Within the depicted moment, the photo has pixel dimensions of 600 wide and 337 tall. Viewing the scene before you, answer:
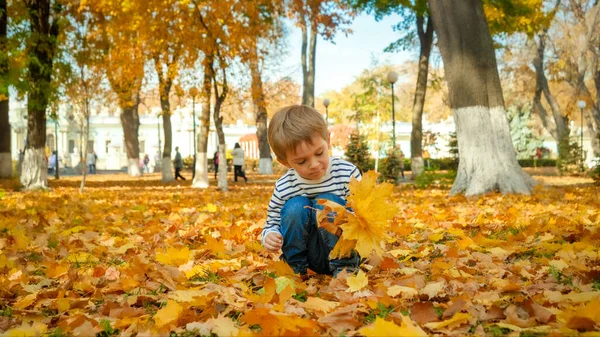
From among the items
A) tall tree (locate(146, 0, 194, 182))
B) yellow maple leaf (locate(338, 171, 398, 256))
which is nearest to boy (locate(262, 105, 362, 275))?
yellow maple leaf (locate(338, 171, 398, 256))

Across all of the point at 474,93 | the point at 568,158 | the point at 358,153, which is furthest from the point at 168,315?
the point at 568,158

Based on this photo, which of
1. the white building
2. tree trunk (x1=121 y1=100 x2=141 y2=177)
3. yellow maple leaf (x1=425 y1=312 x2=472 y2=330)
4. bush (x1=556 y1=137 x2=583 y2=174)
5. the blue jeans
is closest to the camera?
yellow maple leaf (x1=425 y1=312 x2=472 y2=330)

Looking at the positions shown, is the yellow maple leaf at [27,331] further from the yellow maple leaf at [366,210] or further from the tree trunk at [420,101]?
the tree trunk at [420,101]

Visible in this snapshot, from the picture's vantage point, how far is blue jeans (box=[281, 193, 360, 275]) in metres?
3.29

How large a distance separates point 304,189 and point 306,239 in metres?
0.27

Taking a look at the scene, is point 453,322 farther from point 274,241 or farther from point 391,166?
point 391,166

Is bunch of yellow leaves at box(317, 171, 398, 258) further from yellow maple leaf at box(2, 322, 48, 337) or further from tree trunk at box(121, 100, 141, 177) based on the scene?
tree trunk at box(121, 100, 141, 177)

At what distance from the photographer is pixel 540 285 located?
9.10 ft

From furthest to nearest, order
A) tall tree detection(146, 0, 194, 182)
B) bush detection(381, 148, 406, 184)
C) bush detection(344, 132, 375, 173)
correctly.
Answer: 1. bush detection(344, 132, 375, 173)
2. bush detection(381, 148, 406, 184)
3. tall tree detection(146, 0, 194, 182)

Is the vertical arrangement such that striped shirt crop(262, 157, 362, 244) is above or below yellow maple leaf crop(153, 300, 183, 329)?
above

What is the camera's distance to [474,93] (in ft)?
33.7

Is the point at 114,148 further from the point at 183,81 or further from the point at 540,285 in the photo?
the point at 540,285

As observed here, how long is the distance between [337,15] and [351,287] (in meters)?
17.6

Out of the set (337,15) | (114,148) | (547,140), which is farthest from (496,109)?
(547,140)
